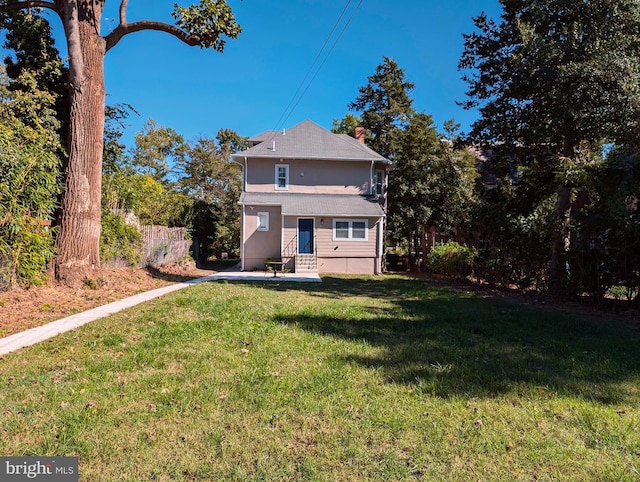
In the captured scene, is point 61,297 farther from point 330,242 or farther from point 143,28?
point 330,242

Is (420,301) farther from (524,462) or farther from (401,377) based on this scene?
(524,462)

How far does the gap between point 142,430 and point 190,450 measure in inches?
20.8

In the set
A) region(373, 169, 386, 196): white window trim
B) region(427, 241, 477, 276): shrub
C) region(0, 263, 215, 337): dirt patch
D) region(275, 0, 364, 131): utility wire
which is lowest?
region(0, 263, 215, 337): dirt patch

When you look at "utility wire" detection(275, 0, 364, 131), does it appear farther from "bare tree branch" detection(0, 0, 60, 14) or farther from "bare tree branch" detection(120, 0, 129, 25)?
"bare tree branch" detection(0, 0, 60, 14)

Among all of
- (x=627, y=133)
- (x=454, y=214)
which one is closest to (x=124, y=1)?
(x=627, y=133)

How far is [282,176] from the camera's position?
62.9 ft

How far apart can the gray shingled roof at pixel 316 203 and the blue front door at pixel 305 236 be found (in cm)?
73

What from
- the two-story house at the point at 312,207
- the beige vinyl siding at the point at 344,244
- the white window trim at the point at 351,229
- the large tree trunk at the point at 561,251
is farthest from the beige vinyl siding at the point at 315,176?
the large tree trunk at the point at 561,251

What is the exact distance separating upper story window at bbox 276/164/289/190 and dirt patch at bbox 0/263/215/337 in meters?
A: 8.77

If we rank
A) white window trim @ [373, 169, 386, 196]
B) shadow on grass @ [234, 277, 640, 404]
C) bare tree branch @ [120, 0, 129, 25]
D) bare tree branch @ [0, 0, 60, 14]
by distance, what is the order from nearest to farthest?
1. shadow on grass @ [234, 277, 640, 404]
2. bare tree branch @ [0, 0, 60, 14]
3. bare tree branch @ [120, 0, 129, 25]
4. white window trim @ [373, 169, 386, 196]

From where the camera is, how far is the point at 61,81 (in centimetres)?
1105

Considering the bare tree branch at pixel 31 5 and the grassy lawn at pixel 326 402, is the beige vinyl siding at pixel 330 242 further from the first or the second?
the grassy lawn at pixel 326 402

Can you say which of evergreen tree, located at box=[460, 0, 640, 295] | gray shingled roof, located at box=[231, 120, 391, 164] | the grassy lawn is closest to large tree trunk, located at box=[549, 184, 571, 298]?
evergreen tree, located at box=[460, 0, 640, 295]

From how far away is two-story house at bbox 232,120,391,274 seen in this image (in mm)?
17953
